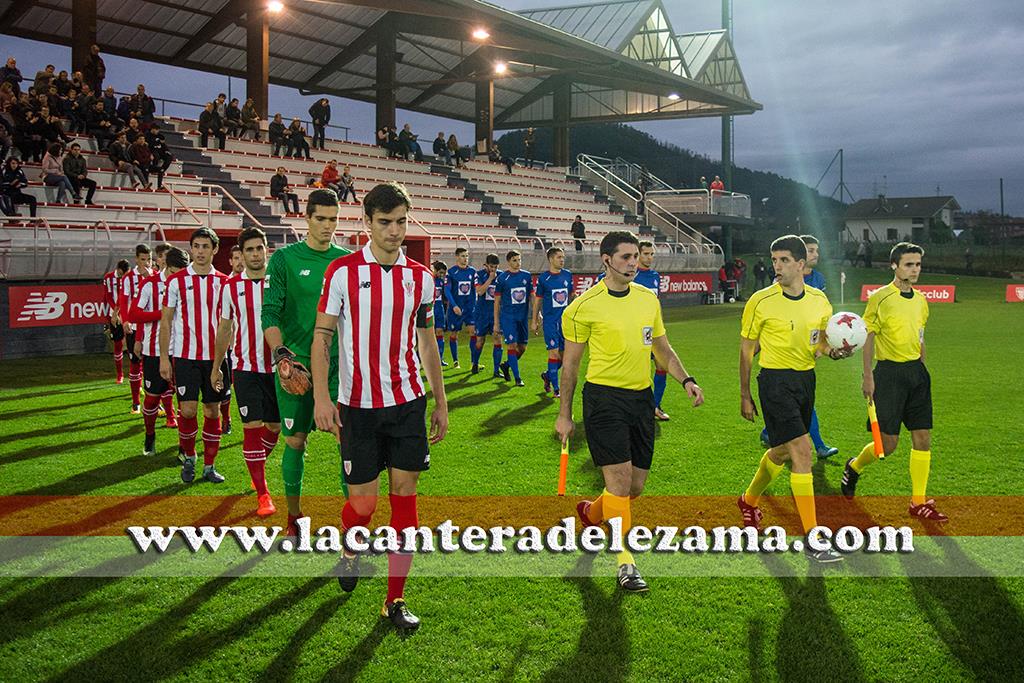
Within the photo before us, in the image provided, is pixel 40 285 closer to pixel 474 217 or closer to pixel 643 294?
pixel 643 294

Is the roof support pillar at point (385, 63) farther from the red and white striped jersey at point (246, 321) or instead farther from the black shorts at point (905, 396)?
the black shorts at point (905, 396)

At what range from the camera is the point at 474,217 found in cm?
3030

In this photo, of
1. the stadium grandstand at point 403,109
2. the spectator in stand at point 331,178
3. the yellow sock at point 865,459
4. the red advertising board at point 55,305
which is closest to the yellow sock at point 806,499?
the yellow sock at point 865,459

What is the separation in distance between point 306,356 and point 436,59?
114 ft

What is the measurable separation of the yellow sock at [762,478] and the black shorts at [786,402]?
0.17 meters

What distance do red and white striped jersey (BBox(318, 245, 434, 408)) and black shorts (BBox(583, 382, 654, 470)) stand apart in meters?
1.19

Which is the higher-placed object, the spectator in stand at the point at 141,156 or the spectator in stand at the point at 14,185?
the spectator in stand at the point at 141,156

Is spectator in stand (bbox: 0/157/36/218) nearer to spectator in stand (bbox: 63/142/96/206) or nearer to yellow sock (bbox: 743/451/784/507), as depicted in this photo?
spectator in stand (bbox: 63/142/96/206)

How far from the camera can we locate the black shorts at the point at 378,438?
4.11 metres

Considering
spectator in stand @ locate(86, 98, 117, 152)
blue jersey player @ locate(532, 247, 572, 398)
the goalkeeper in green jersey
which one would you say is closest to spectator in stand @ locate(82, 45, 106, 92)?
spectator in stand @ locate(86, 98, 117, 152)

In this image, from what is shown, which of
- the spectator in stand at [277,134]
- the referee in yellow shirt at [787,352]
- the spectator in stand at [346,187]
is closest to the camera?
the referee in yellow shirt at [787,352]

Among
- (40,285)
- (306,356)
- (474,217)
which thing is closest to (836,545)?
(306,356)

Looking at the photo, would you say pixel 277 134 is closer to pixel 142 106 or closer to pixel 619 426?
pixel 142 106

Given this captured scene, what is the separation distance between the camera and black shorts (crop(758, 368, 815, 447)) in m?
5.17
